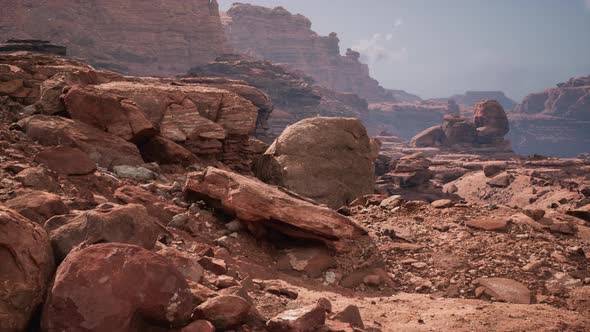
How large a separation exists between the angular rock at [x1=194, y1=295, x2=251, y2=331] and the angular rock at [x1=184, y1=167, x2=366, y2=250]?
317cm

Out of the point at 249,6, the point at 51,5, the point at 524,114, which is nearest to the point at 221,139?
the point at 51,5

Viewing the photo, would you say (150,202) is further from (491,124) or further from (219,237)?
(491,124)

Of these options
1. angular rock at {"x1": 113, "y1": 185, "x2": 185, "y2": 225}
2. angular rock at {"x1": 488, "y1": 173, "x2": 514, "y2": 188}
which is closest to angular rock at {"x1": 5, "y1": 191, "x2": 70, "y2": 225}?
angular rock at {"x1": 113, "y1": 185, "x2": 185, "y2": 225}

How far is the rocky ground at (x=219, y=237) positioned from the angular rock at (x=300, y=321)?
16 mm

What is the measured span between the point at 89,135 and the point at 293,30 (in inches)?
5873

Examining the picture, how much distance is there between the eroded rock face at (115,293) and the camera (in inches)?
108

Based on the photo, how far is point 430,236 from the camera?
7.74 metres

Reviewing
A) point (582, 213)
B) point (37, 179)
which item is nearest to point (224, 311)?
point (37, 179)

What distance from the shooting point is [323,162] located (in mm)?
12617

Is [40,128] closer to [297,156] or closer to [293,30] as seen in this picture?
[297,156]

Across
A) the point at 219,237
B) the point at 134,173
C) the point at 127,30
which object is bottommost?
the point at 219,237

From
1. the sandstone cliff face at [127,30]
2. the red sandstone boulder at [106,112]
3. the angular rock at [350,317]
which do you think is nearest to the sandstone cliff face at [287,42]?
the sandstone cliff face at [127,30]

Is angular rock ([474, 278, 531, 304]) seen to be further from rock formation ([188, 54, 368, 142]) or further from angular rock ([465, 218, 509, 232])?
rock formation ([188, 54, 368, 142])

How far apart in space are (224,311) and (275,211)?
332 cm
